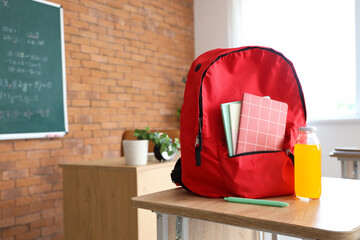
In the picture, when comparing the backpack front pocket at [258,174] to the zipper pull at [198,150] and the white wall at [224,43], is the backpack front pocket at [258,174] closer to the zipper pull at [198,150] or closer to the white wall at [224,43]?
the zipper pull at [198,150]

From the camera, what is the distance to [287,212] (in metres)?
0.77

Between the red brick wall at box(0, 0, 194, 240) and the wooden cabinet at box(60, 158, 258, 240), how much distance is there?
2.92 ft

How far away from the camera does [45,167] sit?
112 inches

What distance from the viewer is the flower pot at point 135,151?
182 centimetres

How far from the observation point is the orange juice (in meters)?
0.87

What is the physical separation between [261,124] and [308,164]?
0.49 ft

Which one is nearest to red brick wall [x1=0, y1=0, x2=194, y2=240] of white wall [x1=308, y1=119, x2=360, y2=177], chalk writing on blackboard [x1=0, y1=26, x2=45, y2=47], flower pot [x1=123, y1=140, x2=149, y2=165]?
chalk writing on blackboard [x1=0, y1=26, x2=45, y2=47]

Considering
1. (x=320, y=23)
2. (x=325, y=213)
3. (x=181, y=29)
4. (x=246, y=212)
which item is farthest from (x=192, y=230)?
(x=181, y=29)

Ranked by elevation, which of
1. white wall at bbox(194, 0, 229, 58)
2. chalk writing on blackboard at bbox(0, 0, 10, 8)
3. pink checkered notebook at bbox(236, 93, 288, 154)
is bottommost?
pink checkered notebook at bbox(236, 93, 288, 154)

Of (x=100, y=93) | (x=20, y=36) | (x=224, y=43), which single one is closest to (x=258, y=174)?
(x=20, y=36)

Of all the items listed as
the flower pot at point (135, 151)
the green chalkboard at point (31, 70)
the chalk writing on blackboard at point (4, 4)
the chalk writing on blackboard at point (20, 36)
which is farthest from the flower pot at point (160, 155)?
the chalk writing on blackboard at point (4, 4)

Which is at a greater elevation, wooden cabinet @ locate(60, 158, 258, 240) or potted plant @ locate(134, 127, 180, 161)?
potted plant @ locate(134, 127, 180, 161)

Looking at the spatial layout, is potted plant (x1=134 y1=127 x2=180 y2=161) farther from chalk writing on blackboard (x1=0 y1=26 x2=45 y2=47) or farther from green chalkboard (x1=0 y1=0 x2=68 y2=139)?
chalk writing on blackboard (x1=0 y1=26 x2=45 y2=47)

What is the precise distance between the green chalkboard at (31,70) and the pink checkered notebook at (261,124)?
213 cm
